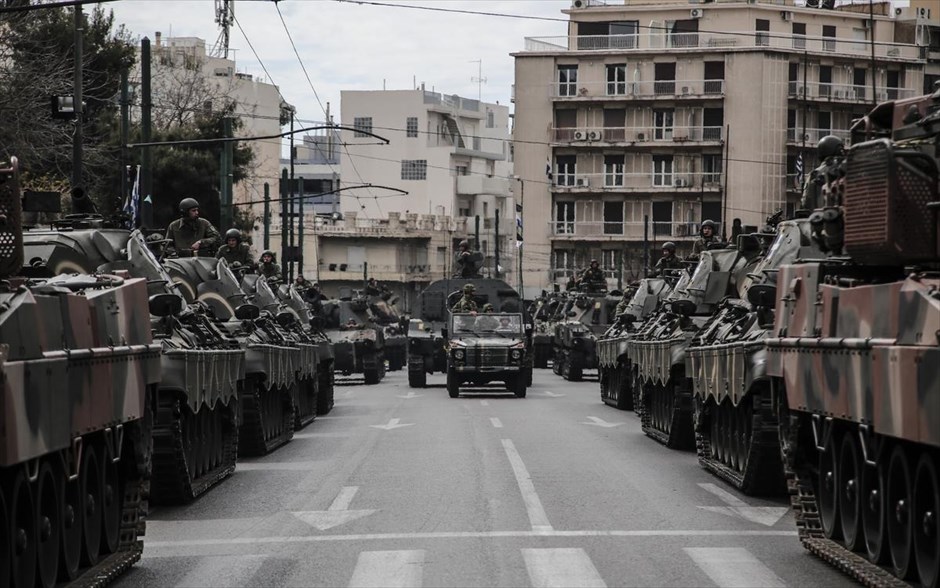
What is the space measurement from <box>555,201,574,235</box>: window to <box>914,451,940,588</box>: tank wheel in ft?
251

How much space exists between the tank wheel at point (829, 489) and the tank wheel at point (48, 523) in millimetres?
5609

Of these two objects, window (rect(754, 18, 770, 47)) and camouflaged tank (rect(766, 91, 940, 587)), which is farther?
window (rect(754, 18, 770, 47))

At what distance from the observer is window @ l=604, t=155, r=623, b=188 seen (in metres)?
85.9

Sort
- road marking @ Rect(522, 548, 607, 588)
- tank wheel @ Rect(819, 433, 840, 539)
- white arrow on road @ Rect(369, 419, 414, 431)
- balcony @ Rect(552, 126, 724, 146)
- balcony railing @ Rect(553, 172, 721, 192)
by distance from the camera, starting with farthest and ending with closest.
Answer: balcony railing @ Rect(553, 172, 721, 192), balcony @ Rect(552, 126, 724, 146), white arrow on road @ Rect(369, 419, 414, 431), tank wheel @ Rect(819, 433, 840, 539), road marking @ Rect(522, 548, 607, 588)

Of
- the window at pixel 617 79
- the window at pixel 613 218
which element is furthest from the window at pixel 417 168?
the window at pixel 617 79

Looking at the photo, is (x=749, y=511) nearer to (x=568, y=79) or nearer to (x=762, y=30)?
(x=762, y=30)

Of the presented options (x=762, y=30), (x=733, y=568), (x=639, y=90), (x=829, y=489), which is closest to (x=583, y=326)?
(x=829, y=489)

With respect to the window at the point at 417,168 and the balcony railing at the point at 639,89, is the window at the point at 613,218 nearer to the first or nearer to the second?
the balcony railing at the point at 639,89

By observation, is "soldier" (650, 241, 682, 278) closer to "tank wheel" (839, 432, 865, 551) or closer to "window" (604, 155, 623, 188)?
"tank wheel" (839, 432, 865, 551)

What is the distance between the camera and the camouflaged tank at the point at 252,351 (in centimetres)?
2114

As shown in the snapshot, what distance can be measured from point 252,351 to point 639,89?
214 feet

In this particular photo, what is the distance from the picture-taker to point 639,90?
84312mm

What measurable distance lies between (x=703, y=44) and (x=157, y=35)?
2938cm

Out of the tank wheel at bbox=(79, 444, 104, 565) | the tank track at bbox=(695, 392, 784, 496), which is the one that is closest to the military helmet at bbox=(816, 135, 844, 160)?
the tank track at bbox=(695, 392, 784, 496)
